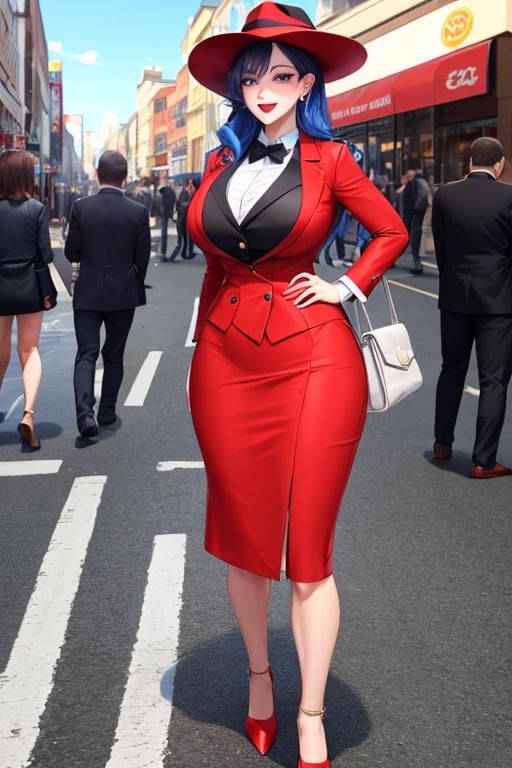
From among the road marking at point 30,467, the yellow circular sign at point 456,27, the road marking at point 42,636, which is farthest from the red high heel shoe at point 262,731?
the yellow circular sign at point 456,27

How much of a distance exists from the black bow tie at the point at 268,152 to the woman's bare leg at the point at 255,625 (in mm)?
1157

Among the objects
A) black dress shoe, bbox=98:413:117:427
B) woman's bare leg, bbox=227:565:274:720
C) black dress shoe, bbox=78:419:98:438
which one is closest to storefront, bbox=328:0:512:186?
black dress shoe, bbox=98:413:117:427

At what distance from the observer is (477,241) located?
617cm

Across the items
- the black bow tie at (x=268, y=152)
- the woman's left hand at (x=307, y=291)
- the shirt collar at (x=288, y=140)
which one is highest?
the shirt collar at (x=288, y=140)

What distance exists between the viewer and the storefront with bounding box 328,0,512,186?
23.3 metres

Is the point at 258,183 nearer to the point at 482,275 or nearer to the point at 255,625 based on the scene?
the point at 255,625

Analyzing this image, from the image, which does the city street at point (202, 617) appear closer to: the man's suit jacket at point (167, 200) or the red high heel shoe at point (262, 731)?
the red high heel shoe at point (262, 731)

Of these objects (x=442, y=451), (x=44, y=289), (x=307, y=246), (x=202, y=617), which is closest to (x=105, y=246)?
(x=44, y=289)

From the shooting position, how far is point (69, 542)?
16.2 ft

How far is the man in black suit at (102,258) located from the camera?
7.09 metres

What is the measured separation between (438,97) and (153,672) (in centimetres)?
2309

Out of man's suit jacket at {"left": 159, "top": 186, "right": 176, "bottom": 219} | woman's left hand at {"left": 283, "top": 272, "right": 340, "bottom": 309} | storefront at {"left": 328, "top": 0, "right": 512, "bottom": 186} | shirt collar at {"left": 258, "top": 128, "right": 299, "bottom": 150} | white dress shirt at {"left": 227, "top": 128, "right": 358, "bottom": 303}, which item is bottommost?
woman's left hand at {"left": 283, "top": 272, "right": 340, "bottom": 309}

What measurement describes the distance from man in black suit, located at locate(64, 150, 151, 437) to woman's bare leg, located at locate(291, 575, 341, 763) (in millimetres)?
4345

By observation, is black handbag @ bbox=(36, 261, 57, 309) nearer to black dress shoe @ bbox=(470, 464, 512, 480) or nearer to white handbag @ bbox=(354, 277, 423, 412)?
black dress shoe @ bbox=(470, 464, 512, 480)
